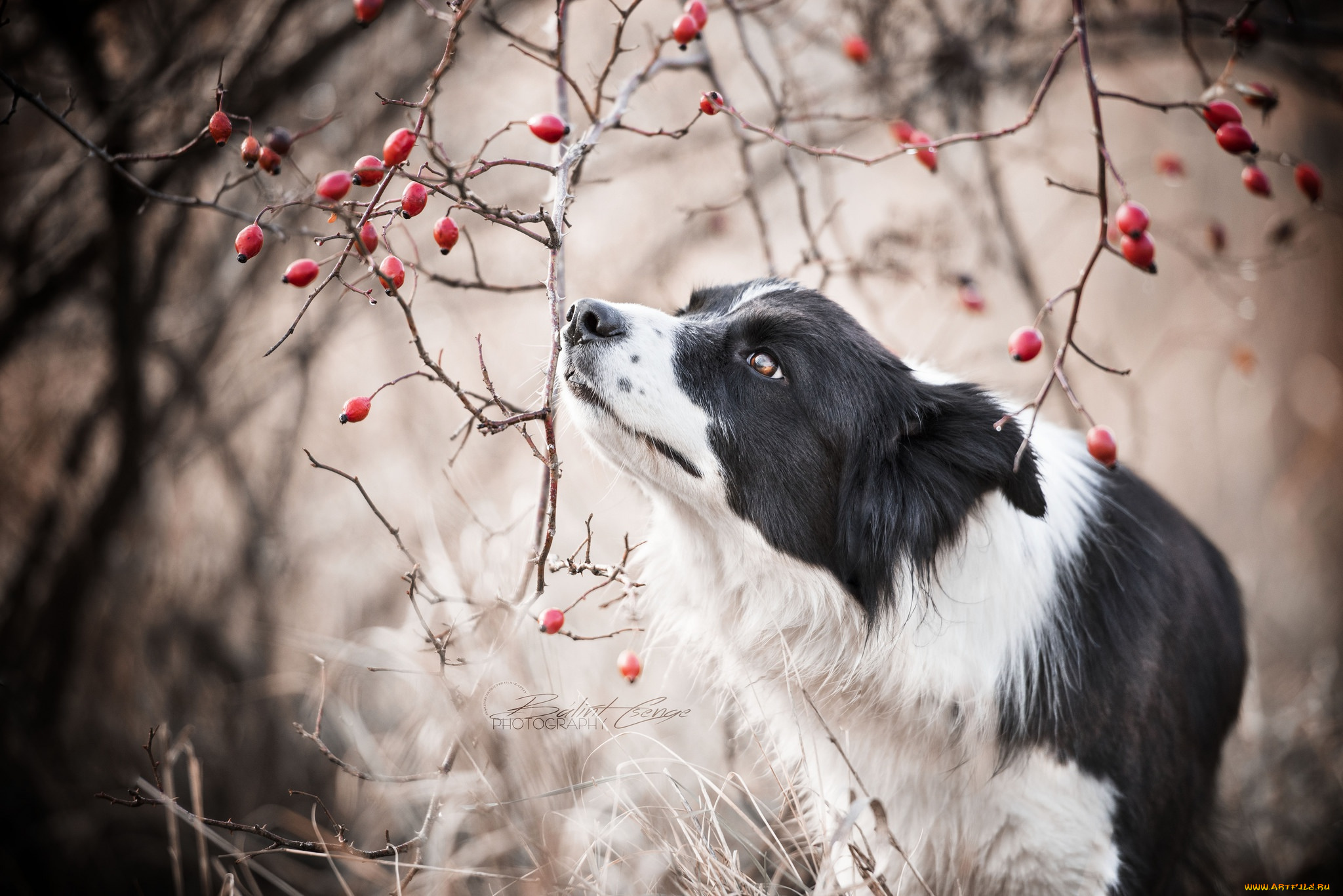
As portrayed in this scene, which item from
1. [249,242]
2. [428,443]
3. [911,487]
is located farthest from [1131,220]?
[428,443]

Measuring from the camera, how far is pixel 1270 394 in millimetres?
6082

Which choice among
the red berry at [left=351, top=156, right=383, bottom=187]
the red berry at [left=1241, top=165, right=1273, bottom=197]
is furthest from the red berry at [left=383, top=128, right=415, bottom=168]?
the red berry at [left=1241, top=165, right=1273, bottom=197]

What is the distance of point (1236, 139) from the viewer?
1.54 m

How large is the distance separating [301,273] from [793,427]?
1309mm

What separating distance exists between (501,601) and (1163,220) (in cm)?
690

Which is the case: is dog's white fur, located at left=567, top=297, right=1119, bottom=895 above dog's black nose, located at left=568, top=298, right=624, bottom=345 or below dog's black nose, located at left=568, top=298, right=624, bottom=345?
below

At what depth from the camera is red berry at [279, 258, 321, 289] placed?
170cm

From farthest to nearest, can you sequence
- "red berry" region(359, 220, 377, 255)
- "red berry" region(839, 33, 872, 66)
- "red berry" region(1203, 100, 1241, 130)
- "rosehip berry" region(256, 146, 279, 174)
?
"red berry" region(839, 33, 872, 66) < "rosehip berry" region(256, 146, 279, 174) < "red berry" region(359, 220, 377, 255) < "red berry" region(1203, 100, 1241, 130)

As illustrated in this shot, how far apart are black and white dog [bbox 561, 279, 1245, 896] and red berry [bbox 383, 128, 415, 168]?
608mm

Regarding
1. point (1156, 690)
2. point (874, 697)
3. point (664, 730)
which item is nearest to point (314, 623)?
point (664, 730)

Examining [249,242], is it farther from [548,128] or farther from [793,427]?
[793,427]

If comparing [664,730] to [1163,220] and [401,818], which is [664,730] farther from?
[1163,220]

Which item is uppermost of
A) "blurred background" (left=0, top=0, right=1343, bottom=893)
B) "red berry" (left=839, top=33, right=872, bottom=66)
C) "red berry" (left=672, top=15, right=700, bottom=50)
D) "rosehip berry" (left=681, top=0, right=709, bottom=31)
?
"red berry" (left=839, top=33, right=872, bottom=66)

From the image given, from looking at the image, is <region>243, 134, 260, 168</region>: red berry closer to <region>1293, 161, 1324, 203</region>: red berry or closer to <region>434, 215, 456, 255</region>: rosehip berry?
<region>434, 215, 456, 255</region>: rosehip berry
